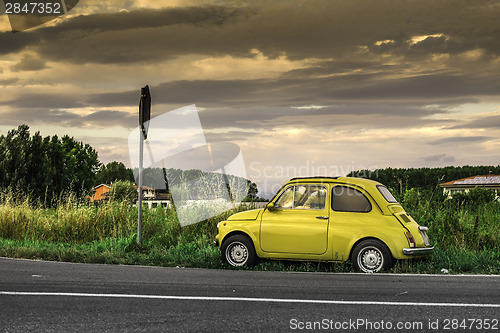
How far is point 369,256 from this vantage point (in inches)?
399

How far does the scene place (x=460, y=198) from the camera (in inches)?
679

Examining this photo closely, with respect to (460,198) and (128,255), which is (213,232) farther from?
(460,198)

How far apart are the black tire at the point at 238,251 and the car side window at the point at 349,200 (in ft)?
5.86

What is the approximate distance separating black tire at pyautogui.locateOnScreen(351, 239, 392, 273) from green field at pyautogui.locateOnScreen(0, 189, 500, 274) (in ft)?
1.16

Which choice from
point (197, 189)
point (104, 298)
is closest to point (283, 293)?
point (104, 298)

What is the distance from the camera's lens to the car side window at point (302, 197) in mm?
10711

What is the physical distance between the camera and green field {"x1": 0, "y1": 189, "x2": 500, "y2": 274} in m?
11.1

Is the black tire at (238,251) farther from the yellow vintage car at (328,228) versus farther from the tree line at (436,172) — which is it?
the tree line at (436,172)

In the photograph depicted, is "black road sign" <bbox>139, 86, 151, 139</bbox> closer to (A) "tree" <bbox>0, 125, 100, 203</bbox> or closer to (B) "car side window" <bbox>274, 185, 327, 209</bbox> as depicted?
(B) "car side window" <bbox>274, 185, 327, 209</bbox>

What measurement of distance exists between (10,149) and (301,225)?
200ft

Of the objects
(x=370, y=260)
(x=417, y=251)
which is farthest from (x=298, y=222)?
(x=417, y=251)

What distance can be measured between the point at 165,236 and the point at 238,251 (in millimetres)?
3841

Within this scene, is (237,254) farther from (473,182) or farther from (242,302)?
(473,182)

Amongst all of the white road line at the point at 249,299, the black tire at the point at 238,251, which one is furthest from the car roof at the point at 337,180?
the white road line at the point at 249,299
